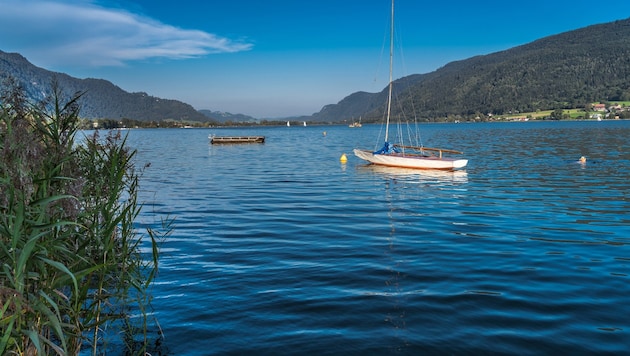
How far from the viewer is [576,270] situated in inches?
443

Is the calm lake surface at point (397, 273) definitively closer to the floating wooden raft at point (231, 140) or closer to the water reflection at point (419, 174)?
the water reflection at point (419, 174)

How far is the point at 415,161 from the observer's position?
37.2 metres

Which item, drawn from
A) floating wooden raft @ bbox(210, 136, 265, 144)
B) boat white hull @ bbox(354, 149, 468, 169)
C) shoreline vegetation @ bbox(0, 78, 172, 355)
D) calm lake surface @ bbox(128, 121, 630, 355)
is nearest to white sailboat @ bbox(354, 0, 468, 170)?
boat white hull @ bbox(354, 149, 468, 169)

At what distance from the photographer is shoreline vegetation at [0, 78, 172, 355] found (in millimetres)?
4141

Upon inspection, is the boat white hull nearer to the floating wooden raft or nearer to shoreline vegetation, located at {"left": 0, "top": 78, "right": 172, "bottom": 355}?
shoreline vegetation, located at {"left": 0, "top": 78, "right": 172, "bottom": 355}

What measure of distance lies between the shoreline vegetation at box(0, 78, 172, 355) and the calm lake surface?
74.1 inches

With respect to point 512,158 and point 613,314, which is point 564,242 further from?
point 512,158

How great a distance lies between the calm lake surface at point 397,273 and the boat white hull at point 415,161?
1036 cm

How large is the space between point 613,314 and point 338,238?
820cm

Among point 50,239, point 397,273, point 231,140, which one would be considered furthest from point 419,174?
point 231,140

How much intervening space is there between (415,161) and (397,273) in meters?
26.9

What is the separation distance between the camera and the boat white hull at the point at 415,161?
35.5 metres

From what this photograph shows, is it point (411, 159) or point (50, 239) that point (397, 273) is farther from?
point (411, 159)

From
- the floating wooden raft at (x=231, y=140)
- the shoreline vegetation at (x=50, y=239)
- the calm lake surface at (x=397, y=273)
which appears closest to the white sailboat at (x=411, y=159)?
the calm lake surface at (x=397, y=273)
